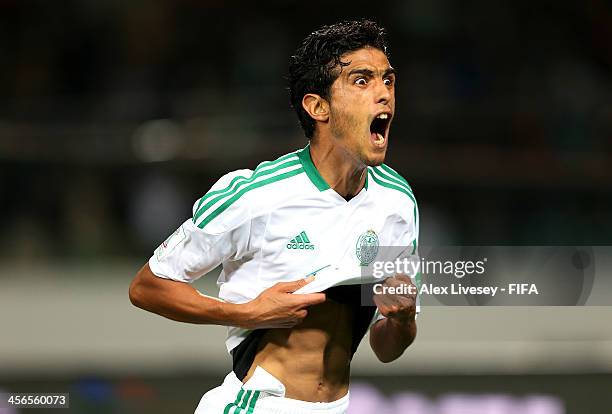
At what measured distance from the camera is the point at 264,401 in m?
3.16

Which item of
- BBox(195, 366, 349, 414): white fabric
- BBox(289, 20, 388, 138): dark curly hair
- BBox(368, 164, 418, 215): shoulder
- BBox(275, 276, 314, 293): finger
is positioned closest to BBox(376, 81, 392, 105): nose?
BBox(289, 20, 388, 138): dark curly hair

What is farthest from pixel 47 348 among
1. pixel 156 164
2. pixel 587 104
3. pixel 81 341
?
pixel 587 104

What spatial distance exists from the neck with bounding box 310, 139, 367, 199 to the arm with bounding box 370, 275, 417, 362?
35 cm

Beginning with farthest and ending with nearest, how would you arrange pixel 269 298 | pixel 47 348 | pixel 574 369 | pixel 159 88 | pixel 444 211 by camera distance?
pixel 159 88
pixel 444 211
pixel 47 348
pixel 574 369
pixel 269 298

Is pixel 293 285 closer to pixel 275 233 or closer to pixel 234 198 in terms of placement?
pixel 275 233

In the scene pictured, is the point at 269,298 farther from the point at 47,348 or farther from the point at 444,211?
the point at 444,211

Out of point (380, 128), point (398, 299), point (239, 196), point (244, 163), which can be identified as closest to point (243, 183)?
point (239, 196)

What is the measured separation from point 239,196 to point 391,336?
0.67 m

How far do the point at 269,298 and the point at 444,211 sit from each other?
13.6 feet

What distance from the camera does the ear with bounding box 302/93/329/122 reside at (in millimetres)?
3314

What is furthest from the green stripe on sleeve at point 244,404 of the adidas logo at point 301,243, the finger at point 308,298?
the adidas logo at point 301,243

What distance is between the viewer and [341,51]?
3264mm

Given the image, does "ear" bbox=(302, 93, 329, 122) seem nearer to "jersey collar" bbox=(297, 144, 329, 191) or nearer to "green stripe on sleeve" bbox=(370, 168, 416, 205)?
"jersey collar" bbox=(297, 144, 329, 191)

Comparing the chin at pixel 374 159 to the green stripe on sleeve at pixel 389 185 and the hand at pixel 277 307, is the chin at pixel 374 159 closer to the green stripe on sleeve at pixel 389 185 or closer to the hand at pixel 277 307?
the green stripe on sleeve at pixel 389 185
